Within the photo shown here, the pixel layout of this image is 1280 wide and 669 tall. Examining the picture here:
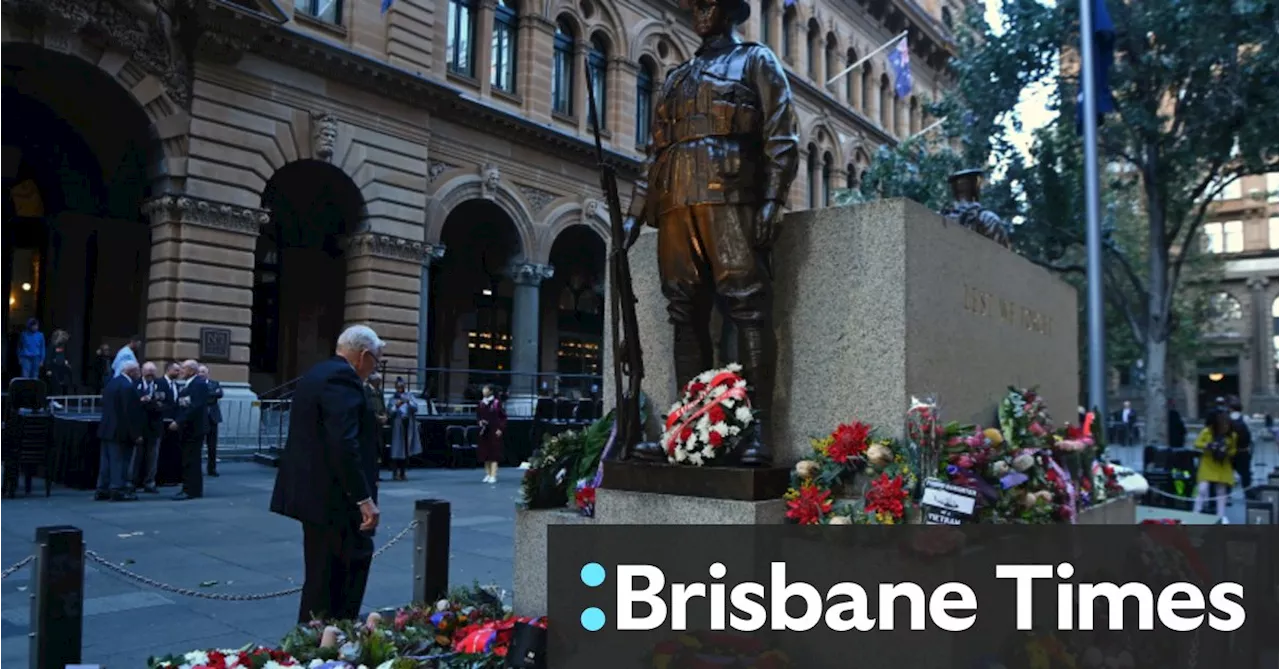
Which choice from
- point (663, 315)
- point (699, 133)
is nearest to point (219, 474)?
point (663, 315)

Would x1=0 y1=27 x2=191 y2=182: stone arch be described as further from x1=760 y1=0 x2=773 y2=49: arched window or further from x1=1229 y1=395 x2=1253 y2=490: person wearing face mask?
x1=760 y1=0 x2=773 y2=49: arched window

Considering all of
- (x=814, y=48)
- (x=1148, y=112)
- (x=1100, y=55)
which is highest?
(x=814, y=48)

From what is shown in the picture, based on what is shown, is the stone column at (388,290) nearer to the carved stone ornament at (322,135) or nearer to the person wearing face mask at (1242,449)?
the carved stone ornament at (322,135)

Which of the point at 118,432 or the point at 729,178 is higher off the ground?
the point at 729,178

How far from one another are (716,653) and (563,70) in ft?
88.0

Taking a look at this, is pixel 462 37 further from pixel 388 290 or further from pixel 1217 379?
pixel 1217 379

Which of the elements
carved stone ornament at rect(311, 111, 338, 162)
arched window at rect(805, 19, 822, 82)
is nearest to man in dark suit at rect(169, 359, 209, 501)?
carved stone ornament at rect(311, 111, 338, 162)

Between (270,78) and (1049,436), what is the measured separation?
19276mm

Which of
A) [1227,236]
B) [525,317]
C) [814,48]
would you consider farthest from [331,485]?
[1227,236]

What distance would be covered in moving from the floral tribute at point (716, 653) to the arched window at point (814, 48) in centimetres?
3751

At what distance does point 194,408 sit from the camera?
43.0 ft

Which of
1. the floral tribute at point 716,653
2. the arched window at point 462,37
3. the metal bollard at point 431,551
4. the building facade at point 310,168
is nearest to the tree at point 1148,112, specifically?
the building facade at point 310,168

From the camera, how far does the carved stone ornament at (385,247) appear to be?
22.4 m

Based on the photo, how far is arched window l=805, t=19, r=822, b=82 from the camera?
38894 millimetres
